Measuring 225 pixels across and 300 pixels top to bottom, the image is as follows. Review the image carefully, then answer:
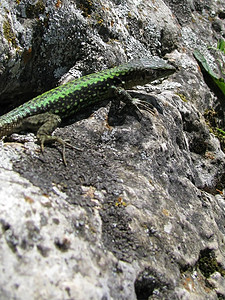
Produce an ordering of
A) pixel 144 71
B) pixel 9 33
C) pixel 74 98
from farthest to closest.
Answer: pixel 144 71 → pixel 74 98 → pixel 9 33

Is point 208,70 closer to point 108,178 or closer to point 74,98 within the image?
point 74,98

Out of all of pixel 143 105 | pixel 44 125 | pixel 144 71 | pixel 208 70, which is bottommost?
pixel 44 125

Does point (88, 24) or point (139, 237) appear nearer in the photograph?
point (139, 237)

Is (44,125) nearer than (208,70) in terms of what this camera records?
Yes

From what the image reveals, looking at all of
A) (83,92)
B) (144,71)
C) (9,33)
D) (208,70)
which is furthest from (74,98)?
(208,70)

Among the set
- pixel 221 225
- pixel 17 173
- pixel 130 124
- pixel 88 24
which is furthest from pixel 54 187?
pixel 88 24

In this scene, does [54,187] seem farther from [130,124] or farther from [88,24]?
[88,24]
